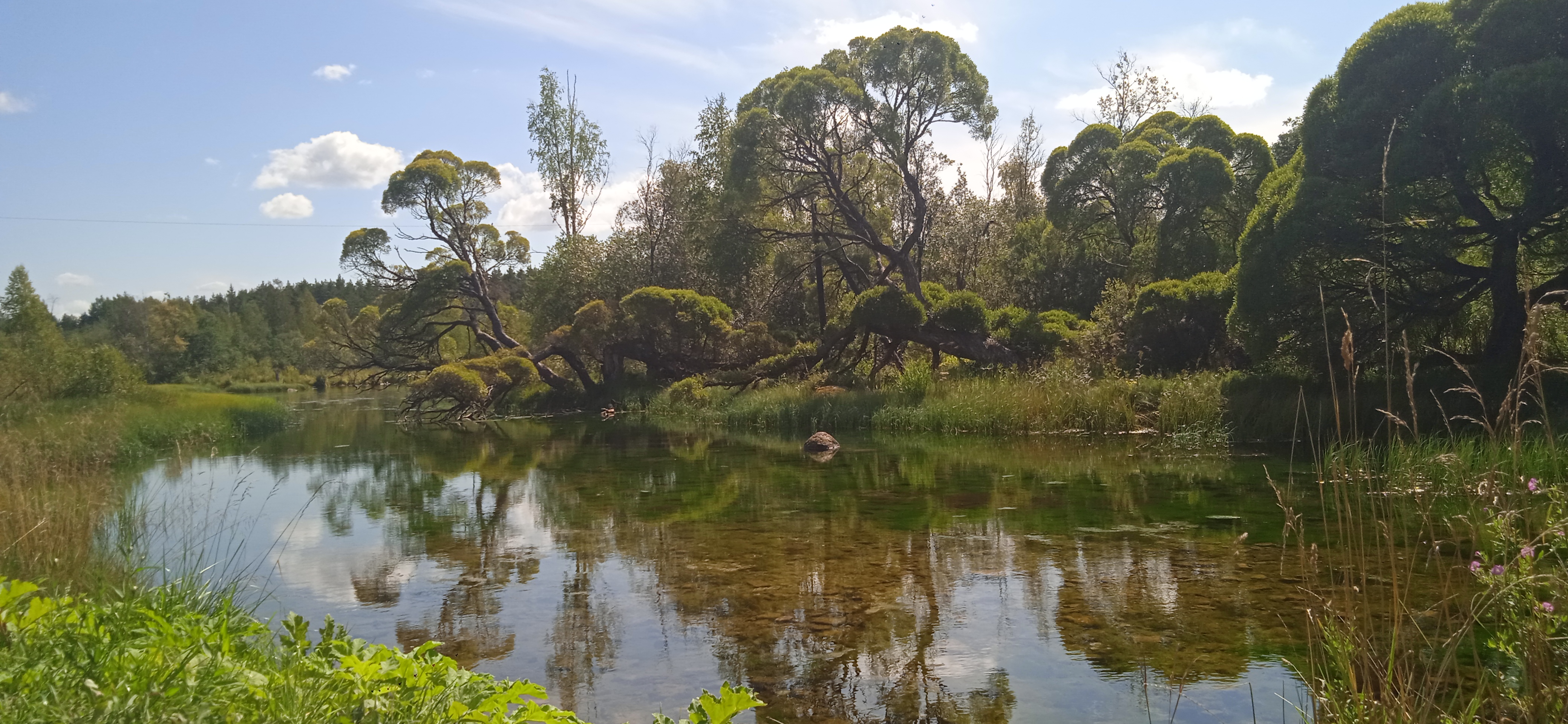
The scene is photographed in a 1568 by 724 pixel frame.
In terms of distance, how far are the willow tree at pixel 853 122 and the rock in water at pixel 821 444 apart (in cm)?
656

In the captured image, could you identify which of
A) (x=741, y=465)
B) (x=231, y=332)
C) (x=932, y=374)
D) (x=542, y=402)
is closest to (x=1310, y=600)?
(x=741, y=465)

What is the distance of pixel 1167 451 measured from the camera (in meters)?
13.1

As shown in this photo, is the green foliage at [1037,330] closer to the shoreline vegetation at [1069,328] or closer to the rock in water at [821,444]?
the shoreline vegetation at [1069,328]

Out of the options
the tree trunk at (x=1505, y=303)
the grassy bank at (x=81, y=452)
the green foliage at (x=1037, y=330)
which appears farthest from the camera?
the green foliage at (x=1037, y=330)

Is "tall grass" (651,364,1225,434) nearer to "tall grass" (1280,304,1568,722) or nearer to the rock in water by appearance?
the rock in water

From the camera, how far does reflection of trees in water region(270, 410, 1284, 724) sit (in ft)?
15.8

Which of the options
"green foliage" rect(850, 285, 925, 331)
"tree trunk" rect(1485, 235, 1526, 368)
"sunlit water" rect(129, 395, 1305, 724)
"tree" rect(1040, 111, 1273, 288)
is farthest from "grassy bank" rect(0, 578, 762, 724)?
"tree" rect(1040, 111, 1273, 288)

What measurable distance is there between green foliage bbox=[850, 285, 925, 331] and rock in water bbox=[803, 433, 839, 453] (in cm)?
522

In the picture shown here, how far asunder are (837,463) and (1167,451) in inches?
184

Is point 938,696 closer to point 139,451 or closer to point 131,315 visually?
point 139,451

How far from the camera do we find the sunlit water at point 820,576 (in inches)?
180

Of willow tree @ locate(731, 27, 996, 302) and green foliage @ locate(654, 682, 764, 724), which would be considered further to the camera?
willow tree @ locate(731, 27, 996, 302)

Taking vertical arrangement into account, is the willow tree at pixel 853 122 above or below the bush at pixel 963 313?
above

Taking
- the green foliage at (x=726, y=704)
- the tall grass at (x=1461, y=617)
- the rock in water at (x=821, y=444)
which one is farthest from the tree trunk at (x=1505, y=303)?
the green foliage at (x=726, y=704)
